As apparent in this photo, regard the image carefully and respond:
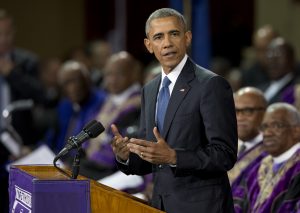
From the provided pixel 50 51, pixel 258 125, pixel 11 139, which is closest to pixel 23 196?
pixel 258 125

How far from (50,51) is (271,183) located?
22.8ft

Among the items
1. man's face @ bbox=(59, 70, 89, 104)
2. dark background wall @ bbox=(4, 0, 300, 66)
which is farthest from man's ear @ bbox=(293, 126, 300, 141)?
dark background wall @ bbox=(4, 0, 300, 66)

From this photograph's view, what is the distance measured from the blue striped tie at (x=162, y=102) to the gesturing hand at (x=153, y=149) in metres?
0.31

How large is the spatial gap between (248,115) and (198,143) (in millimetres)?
1882

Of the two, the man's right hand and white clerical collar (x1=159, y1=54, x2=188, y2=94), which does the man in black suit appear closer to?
the man's right hand

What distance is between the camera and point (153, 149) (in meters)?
2.99

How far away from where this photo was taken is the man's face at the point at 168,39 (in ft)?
10.7

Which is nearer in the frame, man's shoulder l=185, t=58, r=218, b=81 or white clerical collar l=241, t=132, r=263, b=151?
man's shoulder l=185, t=58, r=218, b=81

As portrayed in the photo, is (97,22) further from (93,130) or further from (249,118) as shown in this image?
(93,130)

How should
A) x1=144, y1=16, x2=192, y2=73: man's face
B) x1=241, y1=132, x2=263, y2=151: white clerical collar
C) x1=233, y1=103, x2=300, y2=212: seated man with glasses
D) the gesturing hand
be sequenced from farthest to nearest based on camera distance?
1. x1=241, y1=132, x2=263, y2=151: white clerical collar
2. x1=233, y1=103, x2=300, y2=212: seated man with glasses
3. x1=144, y1=16, x2=192, y2=73: man's face
4. the gesturing hand

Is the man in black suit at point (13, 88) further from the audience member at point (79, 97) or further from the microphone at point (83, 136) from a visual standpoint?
the microphone at point (83, 136)

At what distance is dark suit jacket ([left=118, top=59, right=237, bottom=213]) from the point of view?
316 centimetres

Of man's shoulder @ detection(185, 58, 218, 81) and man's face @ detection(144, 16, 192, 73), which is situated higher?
man's face @ detection(144, 16, 192, 73)

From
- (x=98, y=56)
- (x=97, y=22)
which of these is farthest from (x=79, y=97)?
(x=97, y=22)
